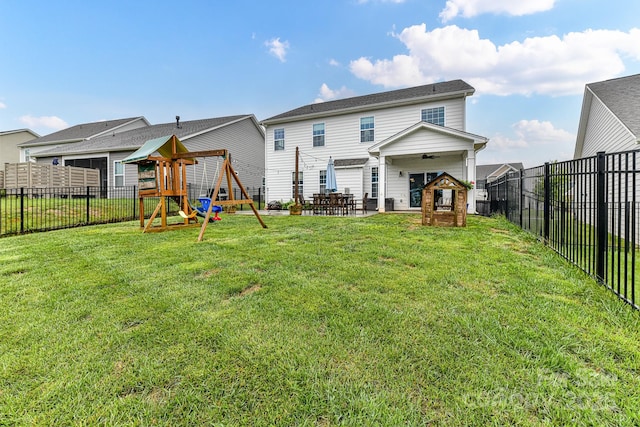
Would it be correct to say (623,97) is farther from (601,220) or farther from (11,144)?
(11,144)

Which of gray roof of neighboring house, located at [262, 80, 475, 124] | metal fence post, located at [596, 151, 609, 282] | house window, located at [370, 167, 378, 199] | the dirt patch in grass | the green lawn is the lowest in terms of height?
the green lawn

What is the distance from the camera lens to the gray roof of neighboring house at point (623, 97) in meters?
9.04

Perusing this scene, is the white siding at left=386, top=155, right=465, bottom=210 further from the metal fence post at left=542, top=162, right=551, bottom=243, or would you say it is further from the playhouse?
the metal fence post at left=542, top=162, right=551, bottom=243

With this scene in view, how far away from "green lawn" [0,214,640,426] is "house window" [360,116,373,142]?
43.0ft

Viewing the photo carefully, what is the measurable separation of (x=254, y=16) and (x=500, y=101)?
15934mm

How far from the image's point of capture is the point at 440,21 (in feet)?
50.0

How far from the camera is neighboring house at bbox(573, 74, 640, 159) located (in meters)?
9.08

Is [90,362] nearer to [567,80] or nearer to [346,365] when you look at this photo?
[346,365]

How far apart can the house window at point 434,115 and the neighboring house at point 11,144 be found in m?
35.2

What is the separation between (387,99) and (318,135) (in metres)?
4.44

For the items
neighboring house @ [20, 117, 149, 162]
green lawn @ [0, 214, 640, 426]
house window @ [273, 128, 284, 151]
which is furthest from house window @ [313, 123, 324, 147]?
neighboring house @ [20, 117, 149, 162]

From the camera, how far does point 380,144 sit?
504 inches

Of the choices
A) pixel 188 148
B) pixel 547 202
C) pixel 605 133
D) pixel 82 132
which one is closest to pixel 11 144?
pixel 82 132

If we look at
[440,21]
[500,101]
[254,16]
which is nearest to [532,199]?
[440,21]
